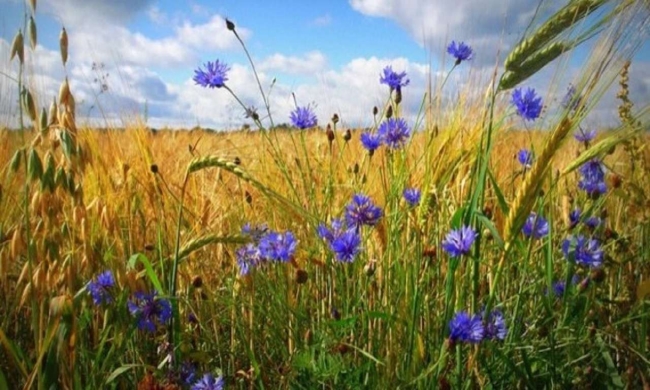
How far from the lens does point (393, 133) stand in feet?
5.11

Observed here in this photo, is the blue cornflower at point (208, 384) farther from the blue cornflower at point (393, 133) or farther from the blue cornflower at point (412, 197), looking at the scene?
the blue cornflower at point (393, 133)

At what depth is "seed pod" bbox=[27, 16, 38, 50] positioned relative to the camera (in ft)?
3.34

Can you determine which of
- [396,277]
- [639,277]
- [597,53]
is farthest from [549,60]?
[639,277]

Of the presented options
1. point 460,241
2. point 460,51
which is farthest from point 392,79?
point 460,241

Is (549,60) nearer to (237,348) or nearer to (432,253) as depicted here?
(432,253)

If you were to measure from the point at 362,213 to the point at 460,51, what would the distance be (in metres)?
0.76

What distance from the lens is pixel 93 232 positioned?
1314 mm

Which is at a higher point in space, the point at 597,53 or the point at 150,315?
the point at 597,53

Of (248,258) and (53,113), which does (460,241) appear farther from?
(53,113)

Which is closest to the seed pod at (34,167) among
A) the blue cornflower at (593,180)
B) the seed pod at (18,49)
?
the seed pod at (18,49)

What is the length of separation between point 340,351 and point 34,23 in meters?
0.72

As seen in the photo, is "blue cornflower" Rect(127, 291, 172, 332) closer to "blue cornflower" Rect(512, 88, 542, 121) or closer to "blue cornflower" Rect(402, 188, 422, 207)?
"blue cornflower" Rect(402, 188, 422, 207)

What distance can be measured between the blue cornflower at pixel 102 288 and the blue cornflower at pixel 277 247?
287mm

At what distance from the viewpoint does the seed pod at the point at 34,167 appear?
0.97 meters
